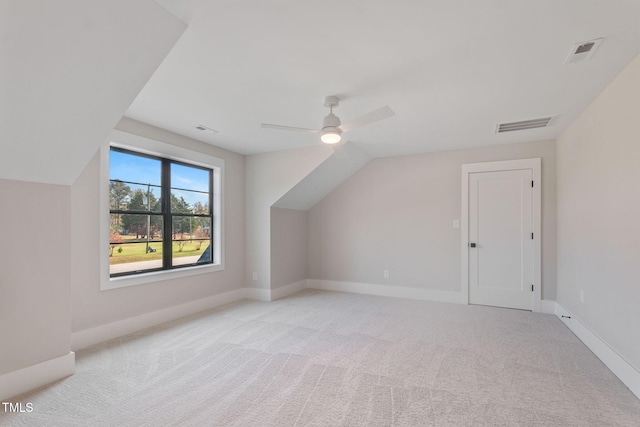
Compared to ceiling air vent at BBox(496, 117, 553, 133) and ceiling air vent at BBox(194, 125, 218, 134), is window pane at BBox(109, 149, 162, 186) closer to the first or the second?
ceiling air vent at BBox(194, 125, 218, 134)

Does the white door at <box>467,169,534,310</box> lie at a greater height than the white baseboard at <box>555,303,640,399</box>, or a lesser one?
greater

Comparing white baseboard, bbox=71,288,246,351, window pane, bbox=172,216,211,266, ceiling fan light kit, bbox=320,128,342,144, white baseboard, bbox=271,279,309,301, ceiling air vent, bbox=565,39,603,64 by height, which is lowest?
white baseboard, bbox=271,279,309,301

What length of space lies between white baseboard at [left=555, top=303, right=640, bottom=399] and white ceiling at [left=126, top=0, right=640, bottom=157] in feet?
7.49

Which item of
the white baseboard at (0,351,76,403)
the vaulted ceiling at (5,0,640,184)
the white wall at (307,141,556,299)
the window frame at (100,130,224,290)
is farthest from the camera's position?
the white wall at (307,141,556,299)

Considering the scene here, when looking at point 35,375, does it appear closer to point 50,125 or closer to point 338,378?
point 50,125

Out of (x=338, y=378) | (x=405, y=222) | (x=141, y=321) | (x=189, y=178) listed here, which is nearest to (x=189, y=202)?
(x=189, y=178)

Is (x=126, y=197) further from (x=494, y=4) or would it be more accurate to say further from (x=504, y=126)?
(x=504, y=126)

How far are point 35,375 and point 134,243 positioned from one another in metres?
1.58

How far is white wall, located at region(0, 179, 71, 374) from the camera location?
2193mm

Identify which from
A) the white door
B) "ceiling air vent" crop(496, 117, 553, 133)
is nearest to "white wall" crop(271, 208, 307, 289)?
the white door

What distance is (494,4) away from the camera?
1694mm

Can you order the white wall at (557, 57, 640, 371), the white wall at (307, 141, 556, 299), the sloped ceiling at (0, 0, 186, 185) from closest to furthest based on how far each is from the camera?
the sloped ceiling at (0, 0, 186, 185) < the white wall at (557, 57, 640, 371) < the white wall at (307, 141, 556, 299)

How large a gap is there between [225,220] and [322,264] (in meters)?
2.06

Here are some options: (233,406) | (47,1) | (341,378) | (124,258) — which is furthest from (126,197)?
(341,378)
